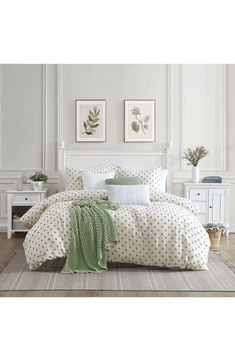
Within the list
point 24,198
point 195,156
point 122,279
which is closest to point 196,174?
point 195,156

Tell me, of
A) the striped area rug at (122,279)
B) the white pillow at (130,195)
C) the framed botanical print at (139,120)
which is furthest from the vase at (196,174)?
the striped area rug at (122,279)

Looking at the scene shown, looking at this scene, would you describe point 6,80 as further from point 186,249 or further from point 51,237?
point 186,249

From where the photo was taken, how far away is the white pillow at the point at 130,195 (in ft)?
19.7

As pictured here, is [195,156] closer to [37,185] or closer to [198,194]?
[198,194]

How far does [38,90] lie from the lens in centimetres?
770

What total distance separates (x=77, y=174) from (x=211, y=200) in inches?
68.1

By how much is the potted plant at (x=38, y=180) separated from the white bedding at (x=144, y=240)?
Result: 2096 mm

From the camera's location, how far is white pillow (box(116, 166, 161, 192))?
6977 mm

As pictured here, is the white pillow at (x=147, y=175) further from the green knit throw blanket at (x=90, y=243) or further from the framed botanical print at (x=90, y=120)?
the green knit throw blanket at (x=90, y=243)

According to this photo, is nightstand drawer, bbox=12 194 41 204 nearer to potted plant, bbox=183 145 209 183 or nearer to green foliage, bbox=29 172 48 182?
green foliage, bbox=29 172 48 182

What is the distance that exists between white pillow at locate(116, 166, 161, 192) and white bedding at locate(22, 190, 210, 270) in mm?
1632

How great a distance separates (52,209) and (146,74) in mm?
2965
